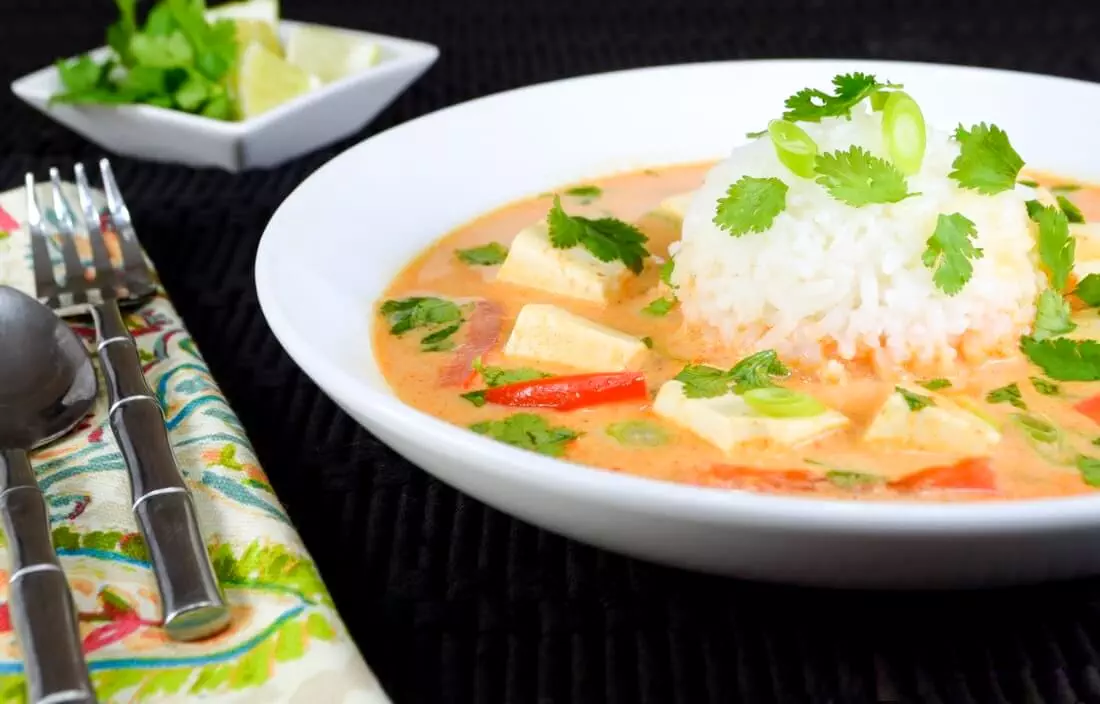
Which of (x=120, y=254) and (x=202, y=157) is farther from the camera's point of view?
(x=202, y=157)

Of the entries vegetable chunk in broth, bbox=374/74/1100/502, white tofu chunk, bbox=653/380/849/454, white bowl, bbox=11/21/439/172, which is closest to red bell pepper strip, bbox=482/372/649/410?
vegetable chunk in broth, bbox=374/74/1100/502

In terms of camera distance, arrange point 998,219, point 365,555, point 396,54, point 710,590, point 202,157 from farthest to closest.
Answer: point 396,54 → point 202,157 → point 998,219 → point 365,555 → point 710,590

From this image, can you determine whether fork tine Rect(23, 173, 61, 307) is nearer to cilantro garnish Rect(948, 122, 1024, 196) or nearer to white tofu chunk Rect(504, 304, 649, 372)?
white tofu chunk Rect(504, 304, 649, 372)

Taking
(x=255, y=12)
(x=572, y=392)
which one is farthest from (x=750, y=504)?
(x=255, y=12)

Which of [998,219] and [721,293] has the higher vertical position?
[998,219]

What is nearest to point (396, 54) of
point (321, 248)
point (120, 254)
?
point (120, 254)

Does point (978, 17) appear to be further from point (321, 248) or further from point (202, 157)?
point (321, 248)

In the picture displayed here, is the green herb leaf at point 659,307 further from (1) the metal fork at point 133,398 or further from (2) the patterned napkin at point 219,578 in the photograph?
(1) the metal fork at point 133,398
